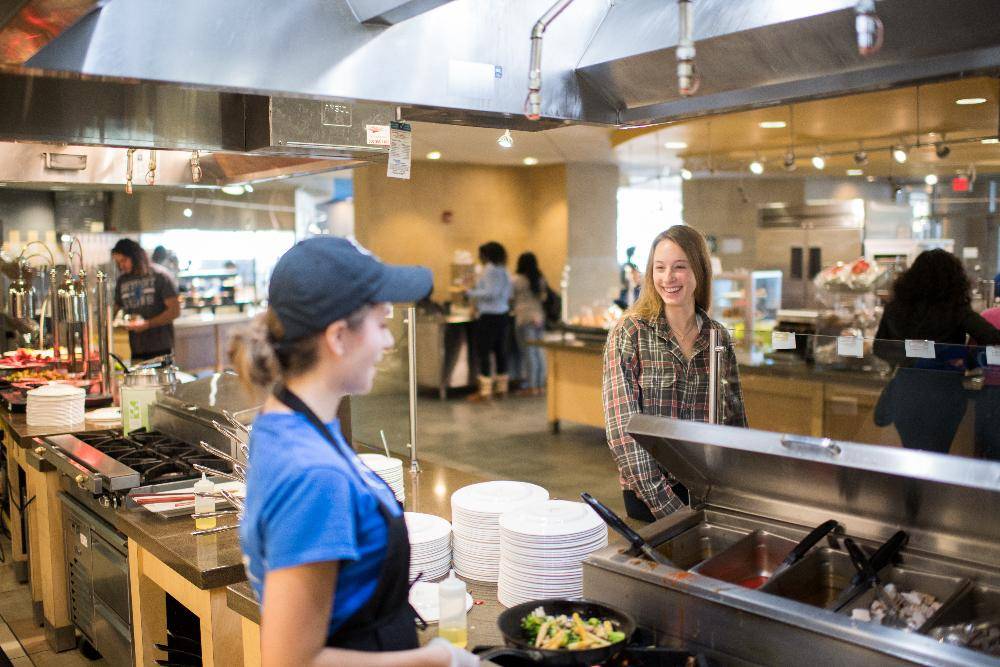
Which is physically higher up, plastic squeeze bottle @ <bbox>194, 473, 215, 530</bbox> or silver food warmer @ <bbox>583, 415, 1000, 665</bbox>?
silver food warmer @ <bbox>583, 415, 1000, 665</bbox>

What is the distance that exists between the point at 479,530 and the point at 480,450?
5.53m

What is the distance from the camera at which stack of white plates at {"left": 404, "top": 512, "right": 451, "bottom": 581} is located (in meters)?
2.33

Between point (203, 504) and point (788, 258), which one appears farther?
point (788, 258)

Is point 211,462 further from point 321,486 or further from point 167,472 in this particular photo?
point 321,486

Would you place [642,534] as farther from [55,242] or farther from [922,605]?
[55,242]

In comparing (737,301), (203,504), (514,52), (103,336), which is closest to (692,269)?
(514,52)

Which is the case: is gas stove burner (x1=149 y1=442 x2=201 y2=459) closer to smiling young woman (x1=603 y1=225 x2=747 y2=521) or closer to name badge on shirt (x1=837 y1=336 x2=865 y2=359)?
smiling young woman (x1=603 y1=225 x2=747 y2=521)

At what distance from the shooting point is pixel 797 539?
2.09 m

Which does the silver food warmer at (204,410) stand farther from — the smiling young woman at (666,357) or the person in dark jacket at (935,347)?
the person in dark jacket at (935,347)

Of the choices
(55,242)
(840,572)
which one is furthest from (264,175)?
(55,242)

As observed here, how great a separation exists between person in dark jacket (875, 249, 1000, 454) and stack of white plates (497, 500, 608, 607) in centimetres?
252

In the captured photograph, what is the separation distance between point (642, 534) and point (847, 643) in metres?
0.65

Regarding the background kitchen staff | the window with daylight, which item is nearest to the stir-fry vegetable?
the background kitchen staff

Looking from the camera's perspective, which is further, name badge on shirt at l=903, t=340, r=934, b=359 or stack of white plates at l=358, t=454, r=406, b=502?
name badge on shirt at l=903, t=340, r=934, b=359
